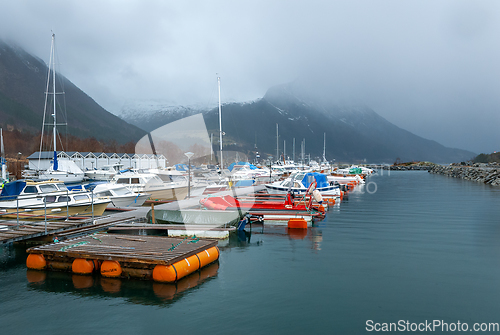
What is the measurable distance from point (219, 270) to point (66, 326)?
17.9 ft

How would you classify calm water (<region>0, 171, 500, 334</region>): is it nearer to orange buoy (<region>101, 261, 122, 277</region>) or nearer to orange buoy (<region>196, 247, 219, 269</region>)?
orange buoy (<region>101, 261, 122, 277</region>)

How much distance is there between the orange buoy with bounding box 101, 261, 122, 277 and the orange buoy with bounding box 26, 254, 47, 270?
2.71 meters

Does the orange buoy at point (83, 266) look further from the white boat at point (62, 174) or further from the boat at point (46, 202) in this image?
the white boat at point (62, 174)

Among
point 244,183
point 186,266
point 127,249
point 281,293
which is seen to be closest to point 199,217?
point 127,249

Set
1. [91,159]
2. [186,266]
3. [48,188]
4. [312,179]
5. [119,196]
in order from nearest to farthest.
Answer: [186,266] → [48,188] → [119,196] → [312,179] → [91,159]

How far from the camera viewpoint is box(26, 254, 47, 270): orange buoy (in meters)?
12.4

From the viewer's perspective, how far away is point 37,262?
40.6 feet

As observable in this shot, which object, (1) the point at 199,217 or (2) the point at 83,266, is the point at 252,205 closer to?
(1) the point at 199,217

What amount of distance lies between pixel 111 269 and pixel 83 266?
118 centimetres

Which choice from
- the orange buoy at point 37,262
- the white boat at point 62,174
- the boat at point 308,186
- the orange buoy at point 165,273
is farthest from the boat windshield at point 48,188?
the white boat at point 62,174

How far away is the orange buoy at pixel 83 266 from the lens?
11.8 metres

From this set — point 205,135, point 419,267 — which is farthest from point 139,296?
point 419,267

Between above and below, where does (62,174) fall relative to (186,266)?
above

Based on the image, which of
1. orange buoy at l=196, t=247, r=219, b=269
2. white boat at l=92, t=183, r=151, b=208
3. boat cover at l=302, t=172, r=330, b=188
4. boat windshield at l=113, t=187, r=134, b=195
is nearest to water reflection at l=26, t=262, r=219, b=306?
orange buoy at l=196, t=247, r=219, b=269
